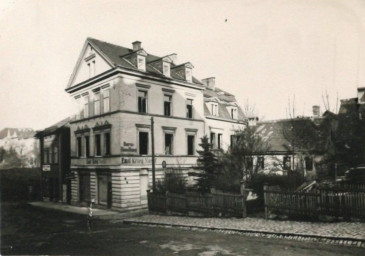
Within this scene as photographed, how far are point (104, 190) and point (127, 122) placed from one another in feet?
18.0

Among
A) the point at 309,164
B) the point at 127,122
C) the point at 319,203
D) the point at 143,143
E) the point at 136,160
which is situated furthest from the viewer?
the point at 309,164

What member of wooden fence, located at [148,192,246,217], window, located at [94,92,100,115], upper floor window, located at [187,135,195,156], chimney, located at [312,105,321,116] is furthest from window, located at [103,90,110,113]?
chimney, located at [312,105,321,116]

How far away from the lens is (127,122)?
23.2m

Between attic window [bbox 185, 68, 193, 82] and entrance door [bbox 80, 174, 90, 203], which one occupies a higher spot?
attic window [bbox 185, 68, 193, 82]

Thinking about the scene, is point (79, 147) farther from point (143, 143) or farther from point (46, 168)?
point (143, 143)

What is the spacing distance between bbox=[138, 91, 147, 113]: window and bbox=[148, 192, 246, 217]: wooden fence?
6.71 m

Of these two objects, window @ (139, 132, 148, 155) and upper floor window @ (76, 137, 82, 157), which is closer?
window @ (139, 132, 148, 155)

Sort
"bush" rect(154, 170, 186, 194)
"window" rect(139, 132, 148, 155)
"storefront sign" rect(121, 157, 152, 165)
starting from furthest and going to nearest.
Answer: "window" rect(139, 132, 148, 155)
"storefront sign" rect(121, 157, 152, 165)
"bush" rect(154, 170, 186, 194)

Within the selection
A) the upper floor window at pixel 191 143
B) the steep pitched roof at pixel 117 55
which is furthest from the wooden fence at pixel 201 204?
the steep pitched roof at pixel 117 55

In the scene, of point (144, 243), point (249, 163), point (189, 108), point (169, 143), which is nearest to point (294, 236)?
point (144, 243)

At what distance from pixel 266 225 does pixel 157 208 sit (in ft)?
27.6

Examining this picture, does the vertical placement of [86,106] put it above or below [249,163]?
above

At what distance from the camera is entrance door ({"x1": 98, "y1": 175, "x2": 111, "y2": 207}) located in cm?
2403

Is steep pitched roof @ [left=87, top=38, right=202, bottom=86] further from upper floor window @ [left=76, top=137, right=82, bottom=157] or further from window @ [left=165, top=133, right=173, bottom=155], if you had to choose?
upper floor window @ [left=76, top=137, right=82, bottom=157]
